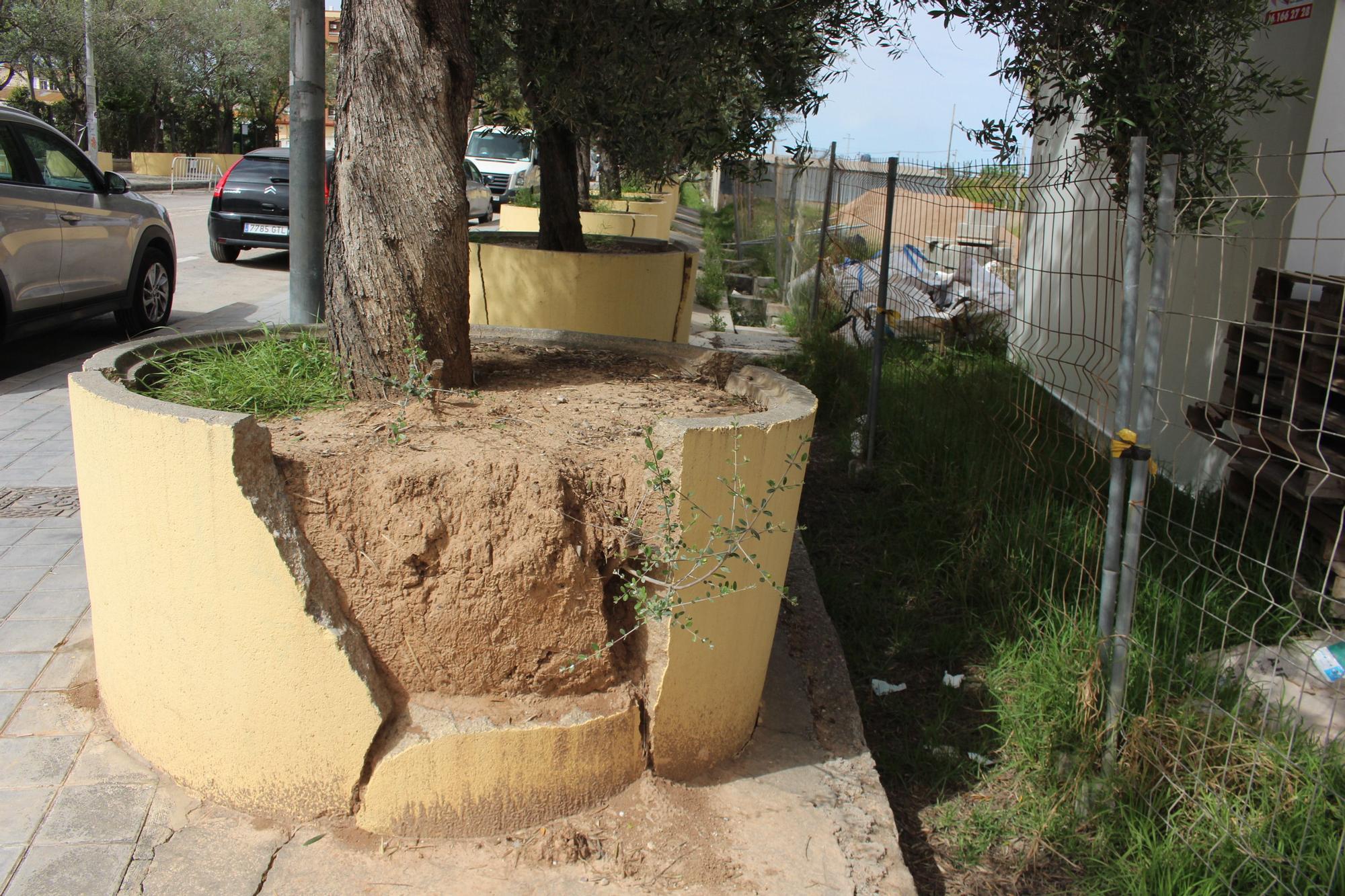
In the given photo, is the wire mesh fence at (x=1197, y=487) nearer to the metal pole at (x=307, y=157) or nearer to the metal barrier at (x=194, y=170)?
the metal pole at (x=307, y=157)

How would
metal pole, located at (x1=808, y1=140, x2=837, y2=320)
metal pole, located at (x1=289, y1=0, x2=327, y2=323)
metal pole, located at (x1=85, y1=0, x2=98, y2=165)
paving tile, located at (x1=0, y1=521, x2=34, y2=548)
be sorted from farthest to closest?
metal pole, located at (x1=85, y1=0, x2=98, y2=165) → metal pole, located at (x1=808, y1=140, x2=837, y2=320) → metal pole, located at (x1=289, y1=0, x2=327, y2=323) → paving tile, located at (x1=0, y1=521, x2=34, y2=548)

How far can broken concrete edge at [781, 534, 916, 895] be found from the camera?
2.99 metres

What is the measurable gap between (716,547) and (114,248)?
7691mm

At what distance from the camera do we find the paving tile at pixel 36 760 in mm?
3053

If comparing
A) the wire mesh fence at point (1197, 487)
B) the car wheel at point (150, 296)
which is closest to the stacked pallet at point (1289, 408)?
the wire mesh fence at point (1197, 487)

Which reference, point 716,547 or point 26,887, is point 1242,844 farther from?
point 26,887

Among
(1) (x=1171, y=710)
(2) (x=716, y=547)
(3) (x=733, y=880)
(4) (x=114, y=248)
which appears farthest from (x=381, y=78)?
(4) (x=114, y=248)

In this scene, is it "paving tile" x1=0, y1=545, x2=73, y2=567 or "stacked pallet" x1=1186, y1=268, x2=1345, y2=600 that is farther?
"paving tile" x1=0, y1=545, x2=73, y2=567

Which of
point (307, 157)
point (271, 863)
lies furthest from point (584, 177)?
point (271, 863)

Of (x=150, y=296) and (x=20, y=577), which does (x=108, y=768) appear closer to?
(x=20, y=577)

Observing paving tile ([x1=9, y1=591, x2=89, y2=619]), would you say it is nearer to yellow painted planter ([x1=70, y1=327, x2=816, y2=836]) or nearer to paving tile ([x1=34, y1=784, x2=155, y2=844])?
yellow painted planter ([x1=70, y1=327, x2=816, y2=836])

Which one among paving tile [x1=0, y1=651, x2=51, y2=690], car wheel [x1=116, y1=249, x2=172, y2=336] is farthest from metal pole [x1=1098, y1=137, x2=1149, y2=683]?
car wheel [x1=116, y1=249, x2=172, y2=336]

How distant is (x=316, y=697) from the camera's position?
2.82m

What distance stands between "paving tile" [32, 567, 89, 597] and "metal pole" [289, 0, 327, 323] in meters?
1.70
